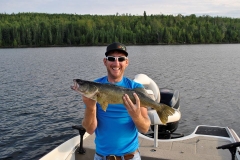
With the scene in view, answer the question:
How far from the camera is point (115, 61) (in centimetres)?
326

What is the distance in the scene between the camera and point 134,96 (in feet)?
10.2

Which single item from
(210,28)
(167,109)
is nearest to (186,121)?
(167,109)

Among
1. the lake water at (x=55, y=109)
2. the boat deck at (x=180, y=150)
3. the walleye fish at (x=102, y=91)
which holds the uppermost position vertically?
the walleye fish at (x=102, y=91)

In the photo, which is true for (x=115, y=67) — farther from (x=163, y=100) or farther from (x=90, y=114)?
(x=163, y=100)

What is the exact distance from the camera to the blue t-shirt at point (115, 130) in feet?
10.5

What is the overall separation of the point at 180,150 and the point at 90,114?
2928 millimetres

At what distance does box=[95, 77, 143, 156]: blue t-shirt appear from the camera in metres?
3.20

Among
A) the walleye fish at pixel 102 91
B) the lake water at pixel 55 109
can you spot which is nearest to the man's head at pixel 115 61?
the walleye fish at pixel 102 91

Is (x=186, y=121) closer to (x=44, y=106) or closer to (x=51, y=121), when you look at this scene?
(x=51, y=121)

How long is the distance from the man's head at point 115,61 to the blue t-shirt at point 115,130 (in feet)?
1.14

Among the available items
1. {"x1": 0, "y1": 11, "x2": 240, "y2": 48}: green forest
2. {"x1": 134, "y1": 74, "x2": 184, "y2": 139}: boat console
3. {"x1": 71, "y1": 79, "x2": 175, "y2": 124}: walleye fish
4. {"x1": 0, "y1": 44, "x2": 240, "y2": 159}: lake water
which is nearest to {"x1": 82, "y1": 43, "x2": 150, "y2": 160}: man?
{"x1": 71, "y1": 79, "x2": 175, "y2": 124}: walleye fish

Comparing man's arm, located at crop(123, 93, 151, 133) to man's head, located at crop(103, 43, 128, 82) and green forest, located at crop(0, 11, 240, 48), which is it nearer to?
man's head, located at crop(103, 43, 128, 82)

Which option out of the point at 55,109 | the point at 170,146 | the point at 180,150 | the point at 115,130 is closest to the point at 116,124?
the point at 115,130

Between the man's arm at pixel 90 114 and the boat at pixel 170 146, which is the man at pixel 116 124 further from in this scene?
the boat at pixel 170 146
